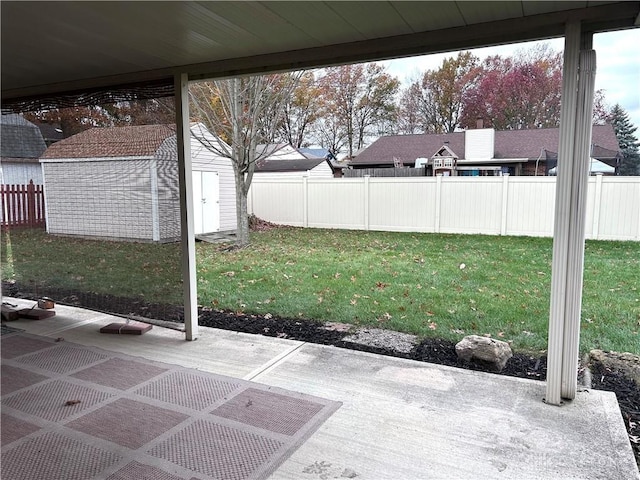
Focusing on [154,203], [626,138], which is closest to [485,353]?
[626,138]

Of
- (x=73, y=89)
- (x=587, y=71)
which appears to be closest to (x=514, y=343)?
(x=587, y=71)

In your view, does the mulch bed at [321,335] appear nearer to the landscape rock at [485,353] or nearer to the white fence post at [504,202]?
the landscape rock at [485,353]

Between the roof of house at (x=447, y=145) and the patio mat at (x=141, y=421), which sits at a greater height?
the roof of house at (x=447, y=145)

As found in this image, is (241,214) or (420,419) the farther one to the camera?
(241,214)

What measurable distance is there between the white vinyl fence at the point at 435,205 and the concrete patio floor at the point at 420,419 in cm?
554

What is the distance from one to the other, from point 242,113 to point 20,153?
15.2 ft

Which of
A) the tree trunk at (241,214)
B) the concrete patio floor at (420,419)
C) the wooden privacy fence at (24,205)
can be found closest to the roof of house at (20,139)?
the wooden privacy fence at (24,205)

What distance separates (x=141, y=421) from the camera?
255 centimetres

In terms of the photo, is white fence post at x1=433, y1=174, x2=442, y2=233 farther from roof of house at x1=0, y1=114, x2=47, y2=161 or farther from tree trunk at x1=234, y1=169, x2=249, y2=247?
roof of house at x1=0, y1=114, x2=47, y2=161

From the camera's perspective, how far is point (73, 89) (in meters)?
4.18

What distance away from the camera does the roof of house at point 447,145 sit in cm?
1497

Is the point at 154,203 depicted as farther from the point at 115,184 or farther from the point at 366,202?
the point at 366,202

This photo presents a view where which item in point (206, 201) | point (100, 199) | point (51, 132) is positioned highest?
point (51, 132)

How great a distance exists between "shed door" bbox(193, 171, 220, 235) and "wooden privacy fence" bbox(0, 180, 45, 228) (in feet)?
17.1
